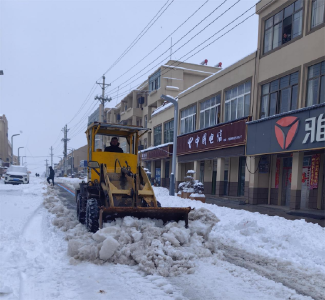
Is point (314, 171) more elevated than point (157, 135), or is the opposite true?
point (157, 135)

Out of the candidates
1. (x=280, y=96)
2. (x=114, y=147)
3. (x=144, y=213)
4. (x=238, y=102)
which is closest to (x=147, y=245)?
(x=144, y=213)

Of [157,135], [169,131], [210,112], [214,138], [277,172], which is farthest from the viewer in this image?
[157,135]

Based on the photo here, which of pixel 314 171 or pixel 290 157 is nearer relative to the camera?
pixel 314 171

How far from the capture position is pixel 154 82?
33.4m

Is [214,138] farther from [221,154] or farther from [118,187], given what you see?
[118,187]

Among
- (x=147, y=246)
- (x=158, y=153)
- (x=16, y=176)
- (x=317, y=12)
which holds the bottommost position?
(x=16, y=176)

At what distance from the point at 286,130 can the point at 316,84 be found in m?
2.22

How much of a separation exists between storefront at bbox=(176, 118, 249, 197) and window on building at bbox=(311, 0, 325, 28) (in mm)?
5464

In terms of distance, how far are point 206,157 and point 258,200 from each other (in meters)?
5.71

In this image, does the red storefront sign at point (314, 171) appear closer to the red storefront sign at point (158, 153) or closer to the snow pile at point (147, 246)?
the snow pile at point (147, 246)

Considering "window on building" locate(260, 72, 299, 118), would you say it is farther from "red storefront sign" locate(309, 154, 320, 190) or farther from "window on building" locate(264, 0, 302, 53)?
"red storefront sign" locate(309, 154, 320, 190)

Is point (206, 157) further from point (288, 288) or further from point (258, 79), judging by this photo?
point (288, 288)

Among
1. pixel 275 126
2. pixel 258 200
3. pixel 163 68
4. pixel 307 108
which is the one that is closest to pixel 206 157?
pixel 258 200

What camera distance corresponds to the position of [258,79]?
1580cm
